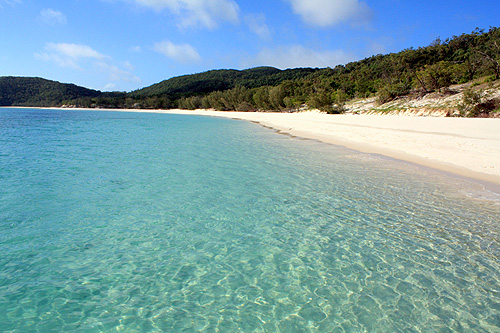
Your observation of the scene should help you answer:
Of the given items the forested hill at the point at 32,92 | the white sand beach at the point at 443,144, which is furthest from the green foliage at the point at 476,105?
the forested hill at the point at 32,92

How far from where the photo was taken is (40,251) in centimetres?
480

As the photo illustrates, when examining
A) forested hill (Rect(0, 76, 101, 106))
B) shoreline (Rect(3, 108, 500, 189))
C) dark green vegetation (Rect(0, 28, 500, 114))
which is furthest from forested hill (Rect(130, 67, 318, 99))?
shoreline (Rect(3, 108, 500, 189))

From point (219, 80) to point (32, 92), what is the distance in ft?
346

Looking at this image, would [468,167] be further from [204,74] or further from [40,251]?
[204,74]

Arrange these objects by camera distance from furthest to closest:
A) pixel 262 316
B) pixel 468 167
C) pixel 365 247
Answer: pixel 468 167 < pixel 365 247 < pixel 262 316

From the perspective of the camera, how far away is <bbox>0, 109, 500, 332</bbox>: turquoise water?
135 inches

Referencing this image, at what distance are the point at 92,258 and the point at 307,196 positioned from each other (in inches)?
203

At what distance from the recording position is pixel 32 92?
16138 centimetres

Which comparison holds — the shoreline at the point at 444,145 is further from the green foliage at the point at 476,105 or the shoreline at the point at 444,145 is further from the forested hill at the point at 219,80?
the forested hill at the point at 219,80

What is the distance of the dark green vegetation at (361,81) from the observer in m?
39.3

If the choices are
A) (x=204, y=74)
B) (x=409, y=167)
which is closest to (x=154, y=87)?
(x=204, y=74)

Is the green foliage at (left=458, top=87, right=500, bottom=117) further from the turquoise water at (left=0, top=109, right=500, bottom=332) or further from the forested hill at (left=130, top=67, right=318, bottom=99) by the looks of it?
the forested hill at (left=130, top=67, right=318, bottom=99)

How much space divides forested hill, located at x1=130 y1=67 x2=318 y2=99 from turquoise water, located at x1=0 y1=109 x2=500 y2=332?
121m

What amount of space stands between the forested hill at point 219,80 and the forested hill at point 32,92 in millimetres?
38007
